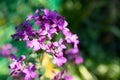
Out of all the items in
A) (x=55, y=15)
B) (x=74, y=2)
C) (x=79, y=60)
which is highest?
(x=74, y=2)

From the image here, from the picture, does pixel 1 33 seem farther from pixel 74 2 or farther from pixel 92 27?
pixel 92 27

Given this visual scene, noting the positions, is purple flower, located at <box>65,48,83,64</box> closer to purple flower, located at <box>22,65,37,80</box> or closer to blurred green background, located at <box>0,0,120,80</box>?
blurred green background, located at <box>0,0,120,80</box>

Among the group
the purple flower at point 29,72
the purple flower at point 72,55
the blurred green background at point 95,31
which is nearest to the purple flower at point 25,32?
the purple flower at point 29,72

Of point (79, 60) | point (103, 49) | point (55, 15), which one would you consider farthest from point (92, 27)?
point (55, 15)

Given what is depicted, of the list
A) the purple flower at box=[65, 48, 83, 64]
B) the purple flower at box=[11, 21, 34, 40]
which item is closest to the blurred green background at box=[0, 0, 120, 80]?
the purple flower at box=[65, 48, 83, 64]

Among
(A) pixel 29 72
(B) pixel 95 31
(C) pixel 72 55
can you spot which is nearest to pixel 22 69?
(A) pixel 29 72

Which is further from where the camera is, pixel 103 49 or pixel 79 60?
pixel 103 49

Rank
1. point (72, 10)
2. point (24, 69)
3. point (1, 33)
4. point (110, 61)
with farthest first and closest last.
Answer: point (110, 61), point (72, 10), point (1, 33), point (24, 69)

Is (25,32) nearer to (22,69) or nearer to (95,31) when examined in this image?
(22,69)
